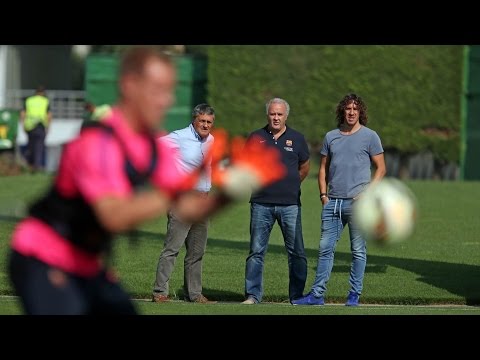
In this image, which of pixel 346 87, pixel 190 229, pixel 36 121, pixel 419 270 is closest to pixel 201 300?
pixel 190 229

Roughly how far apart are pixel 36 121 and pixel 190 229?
646 inches

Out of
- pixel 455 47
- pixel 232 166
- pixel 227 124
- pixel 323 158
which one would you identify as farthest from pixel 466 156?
pixel 232 166

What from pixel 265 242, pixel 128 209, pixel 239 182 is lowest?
pixel 265 242

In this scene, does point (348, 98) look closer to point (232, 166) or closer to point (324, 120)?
point (232, 166)

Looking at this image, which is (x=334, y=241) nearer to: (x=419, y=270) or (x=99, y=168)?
(x=419, y=270)

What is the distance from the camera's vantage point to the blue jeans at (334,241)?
1184 centimetres

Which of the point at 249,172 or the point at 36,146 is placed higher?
the point at 249,172

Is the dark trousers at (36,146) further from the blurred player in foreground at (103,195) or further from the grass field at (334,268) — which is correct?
the blurred player in foreground at (103,195)

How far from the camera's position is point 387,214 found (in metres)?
6.18

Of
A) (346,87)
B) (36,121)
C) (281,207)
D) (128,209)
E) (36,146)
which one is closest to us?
(128,209)

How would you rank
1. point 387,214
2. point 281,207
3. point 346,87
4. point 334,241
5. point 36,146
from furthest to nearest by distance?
point 346,87
point 36,146
point 281,207
point 334,241
point 387,214

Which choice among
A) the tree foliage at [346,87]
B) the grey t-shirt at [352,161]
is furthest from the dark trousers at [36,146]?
the grey t-shirt at [352,161]
